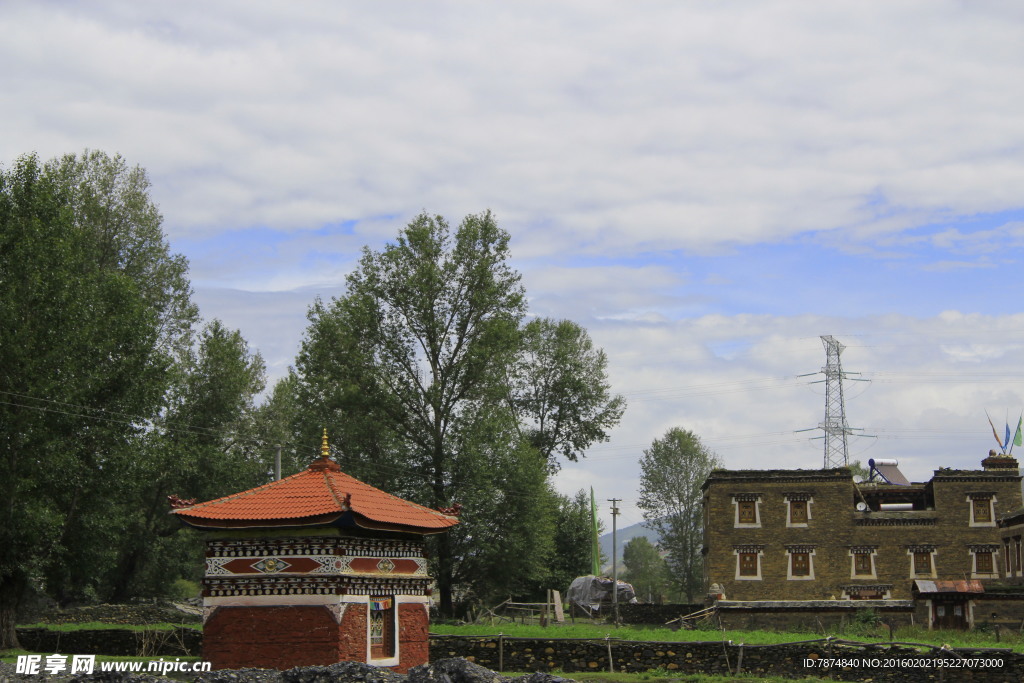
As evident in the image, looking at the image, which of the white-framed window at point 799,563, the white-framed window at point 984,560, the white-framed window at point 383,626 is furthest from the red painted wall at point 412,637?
the white-framed window at point 984,560

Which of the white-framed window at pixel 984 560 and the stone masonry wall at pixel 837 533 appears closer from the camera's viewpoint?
the white-framed window at pixel 984 560

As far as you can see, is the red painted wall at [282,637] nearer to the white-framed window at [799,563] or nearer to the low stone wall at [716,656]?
the low stone wall at [716,656]

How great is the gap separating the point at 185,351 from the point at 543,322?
22.8 m

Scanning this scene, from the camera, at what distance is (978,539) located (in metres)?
49.7

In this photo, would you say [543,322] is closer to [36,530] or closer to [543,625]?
[543,625]

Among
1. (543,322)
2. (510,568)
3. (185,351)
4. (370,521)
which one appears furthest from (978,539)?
(185,351)

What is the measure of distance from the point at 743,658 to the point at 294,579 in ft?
38.5

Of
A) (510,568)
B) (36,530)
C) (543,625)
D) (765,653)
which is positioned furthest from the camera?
(510,568)

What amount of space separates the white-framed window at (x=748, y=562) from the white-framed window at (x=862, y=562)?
4467mm

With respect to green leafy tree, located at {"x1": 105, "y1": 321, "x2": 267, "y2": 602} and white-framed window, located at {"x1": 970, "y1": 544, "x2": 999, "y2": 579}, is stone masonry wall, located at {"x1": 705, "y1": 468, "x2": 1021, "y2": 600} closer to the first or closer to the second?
white-framed window, located at {"x1": 970, "y1": 544, "x2": 999, "y2": 579}

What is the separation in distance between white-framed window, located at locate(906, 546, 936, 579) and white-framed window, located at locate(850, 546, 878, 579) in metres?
1.79

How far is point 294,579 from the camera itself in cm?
2338

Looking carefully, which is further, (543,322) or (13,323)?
(543,322)

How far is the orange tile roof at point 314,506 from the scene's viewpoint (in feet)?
75.7
